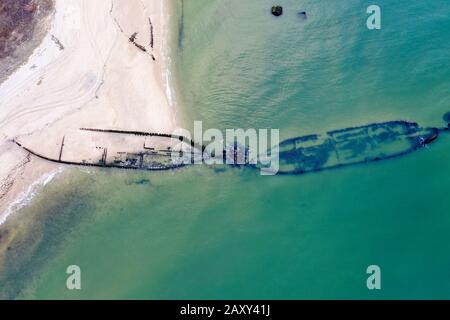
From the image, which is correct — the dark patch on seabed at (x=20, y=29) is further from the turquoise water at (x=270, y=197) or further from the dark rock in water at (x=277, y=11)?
the dark rock in water at (x=277, y=11)

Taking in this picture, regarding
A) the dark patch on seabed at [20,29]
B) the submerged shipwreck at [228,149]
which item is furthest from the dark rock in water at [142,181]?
the dark patch on seabed at [20,29]

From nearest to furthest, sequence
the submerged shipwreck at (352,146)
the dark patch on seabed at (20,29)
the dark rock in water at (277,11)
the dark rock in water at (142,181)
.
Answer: the dark rock in water at (142,181) < the submerged shipwreck at (352,146) < the dark patch on seabed at (20,29) < the dark rock in water at (277,11)

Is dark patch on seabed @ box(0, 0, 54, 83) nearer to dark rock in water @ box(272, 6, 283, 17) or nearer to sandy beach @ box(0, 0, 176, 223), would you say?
sandy beach @ box(0, 0, 176, 223)

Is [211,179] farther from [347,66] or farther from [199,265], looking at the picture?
[347,66]

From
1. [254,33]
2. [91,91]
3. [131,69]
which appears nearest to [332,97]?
[254,33]

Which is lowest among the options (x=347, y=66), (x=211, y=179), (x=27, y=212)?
(x=27, y=212)

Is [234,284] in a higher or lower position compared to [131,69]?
lower
